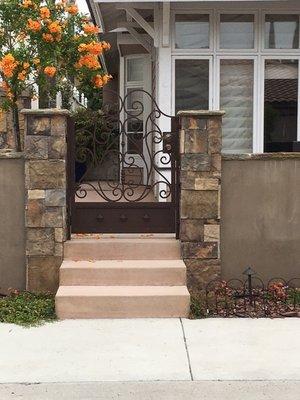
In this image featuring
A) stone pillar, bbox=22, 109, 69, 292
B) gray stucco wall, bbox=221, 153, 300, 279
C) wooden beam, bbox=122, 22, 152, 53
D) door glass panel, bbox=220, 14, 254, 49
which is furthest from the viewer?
wooden beam, bbox=122, 22, 152, 53

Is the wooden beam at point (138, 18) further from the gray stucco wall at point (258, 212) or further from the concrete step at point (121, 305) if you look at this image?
Answer: the concrete step at point (121, 305)

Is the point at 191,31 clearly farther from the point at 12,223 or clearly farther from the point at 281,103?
the point at 12,223


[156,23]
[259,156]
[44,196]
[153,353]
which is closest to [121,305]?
[153,353]

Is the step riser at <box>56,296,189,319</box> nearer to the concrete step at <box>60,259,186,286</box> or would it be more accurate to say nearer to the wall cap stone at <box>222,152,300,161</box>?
the concrete step at <box>60,259,186,286</box>

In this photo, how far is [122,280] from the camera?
6586mm

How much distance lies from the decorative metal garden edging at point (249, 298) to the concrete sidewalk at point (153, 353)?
0.23 meters

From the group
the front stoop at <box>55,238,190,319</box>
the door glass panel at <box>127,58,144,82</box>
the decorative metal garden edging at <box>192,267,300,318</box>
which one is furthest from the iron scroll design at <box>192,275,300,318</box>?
the door glass panel at <box>127,58,144,82</box>

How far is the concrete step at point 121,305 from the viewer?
616 centimetres

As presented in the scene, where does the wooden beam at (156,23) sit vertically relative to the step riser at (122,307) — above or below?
above

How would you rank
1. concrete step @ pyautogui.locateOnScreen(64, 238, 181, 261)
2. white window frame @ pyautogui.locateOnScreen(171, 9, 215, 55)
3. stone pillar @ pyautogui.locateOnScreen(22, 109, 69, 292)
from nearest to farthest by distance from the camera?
stone pillar @ pyautogui.locateOnScreen(22, 109, 69, 292) < concrete step @ pyautogui.locateOnScreen(64, 238, 181, 261) < white window frame @ pyautogui.locateOnScreen(171, 9, 215, 55)

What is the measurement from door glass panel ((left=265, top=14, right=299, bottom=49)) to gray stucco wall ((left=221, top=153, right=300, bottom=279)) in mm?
3319

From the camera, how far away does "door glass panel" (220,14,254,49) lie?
971cm

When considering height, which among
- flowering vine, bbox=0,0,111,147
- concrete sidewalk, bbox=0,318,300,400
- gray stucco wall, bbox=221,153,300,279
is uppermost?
flowering vine, bbox=0,0,111,147

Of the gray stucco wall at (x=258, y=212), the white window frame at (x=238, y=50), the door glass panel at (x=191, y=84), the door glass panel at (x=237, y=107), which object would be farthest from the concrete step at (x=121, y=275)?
the white window frame at (x=238, y=50)
